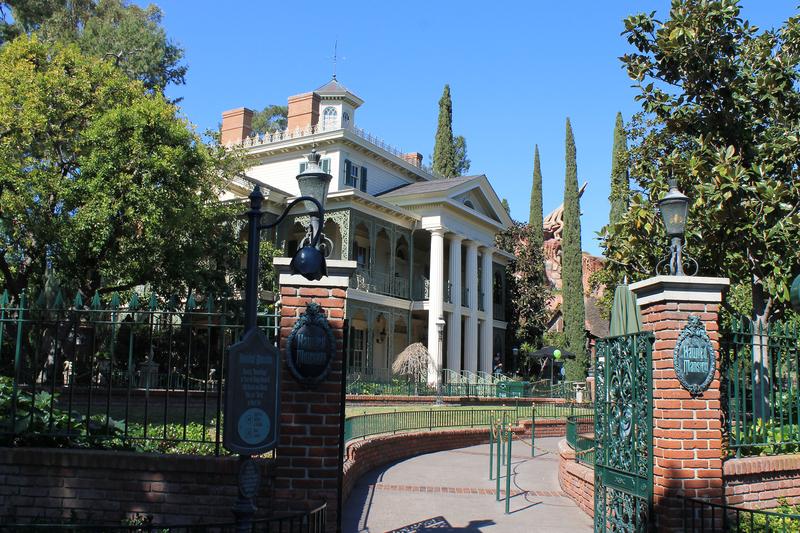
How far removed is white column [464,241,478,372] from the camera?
38031mm

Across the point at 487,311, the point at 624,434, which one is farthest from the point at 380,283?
the point at 624,434

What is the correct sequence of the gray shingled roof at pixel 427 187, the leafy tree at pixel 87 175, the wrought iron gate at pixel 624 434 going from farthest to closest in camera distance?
the gray shingled roof at pixel 427 187 → the leafy tree at pixel 87 175 → the wrought iron gate at pixel 624 434

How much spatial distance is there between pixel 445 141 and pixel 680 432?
44.6 metres

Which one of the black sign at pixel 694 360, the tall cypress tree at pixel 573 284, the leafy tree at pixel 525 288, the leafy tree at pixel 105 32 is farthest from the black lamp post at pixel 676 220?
the leafy tree at pixel 525 288

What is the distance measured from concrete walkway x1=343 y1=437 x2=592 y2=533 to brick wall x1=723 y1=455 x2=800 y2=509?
7.03 feet

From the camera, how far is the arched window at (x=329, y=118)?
37.0m

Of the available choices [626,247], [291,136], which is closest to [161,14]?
[291,136]

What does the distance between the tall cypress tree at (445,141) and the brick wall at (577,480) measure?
38.2 meters

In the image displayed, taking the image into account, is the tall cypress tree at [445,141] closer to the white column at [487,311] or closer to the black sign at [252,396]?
the white column at [487,311]

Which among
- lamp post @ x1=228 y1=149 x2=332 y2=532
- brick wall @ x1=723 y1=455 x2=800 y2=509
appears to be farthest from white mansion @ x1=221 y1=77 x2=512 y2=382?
lamp post @ x1=228 y1=149 x2=332 y2=532

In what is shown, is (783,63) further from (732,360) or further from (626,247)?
(732,360)

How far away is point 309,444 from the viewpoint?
6375 millimetres

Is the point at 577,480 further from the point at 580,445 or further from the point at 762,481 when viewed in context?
the point at 762,481

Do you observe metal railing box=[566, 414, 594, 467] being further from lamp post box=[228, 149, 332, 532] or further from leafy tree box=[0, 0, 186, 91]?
leafy tree box=[0, 0, 186, 91]
